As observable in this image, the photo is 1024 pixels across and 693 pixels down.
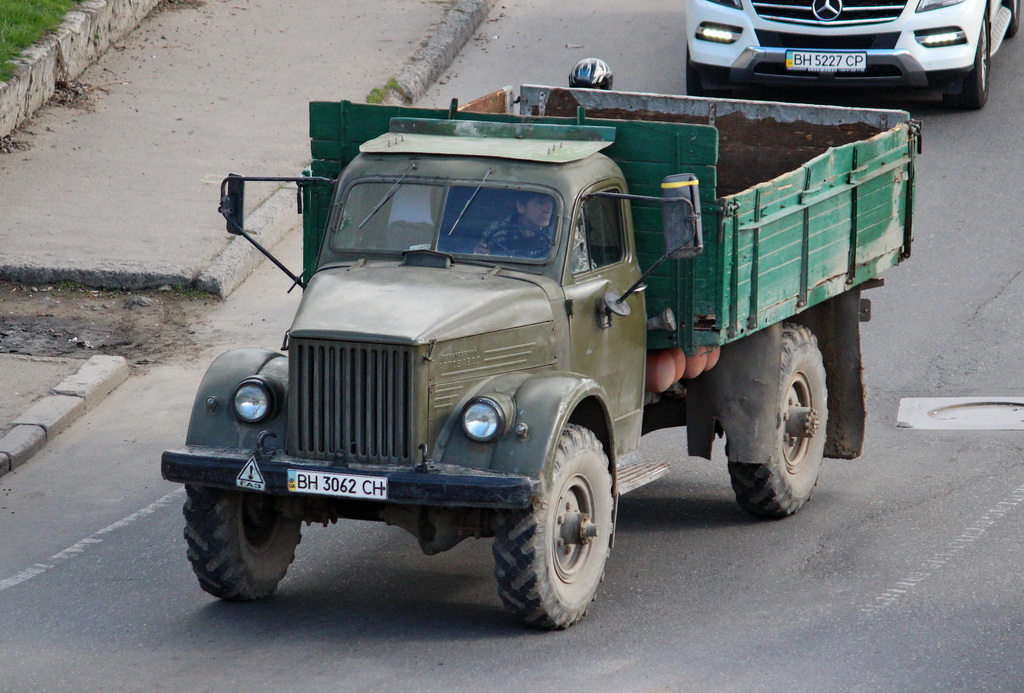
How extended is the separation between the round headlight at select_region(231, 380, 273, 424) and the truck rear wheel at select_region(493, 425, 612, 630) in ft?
3.85

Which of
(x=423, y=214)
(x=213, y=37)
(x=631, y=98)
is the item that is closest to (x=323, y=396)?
(x=423, y=214)

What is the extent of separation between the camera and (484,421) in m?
6.40

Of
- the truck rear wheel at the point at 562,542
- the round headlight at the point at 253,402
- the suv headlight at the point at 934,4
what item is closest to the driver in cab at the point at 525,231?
the truck rear wheel at the point at 562,542

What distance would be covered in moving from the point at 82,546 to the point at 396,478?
2528mm

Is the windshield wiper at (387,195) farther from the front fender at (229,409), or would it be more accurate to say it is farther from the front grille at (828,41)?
the front grille at (828,41)

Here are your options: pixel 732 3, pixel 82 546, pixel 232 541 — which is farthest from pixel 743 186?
pixel 732 3

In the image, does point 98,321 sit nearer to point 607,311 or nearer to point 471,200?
point 471,200

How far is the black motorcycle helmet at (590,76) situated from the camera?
11.4m

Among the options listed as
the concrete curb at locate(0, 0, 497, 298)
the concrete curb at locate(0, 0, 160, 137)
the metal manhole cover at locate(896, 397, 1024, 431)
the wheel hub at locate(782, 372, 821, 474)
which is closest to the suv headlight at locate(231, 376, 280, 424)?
the wheel hub at locate(782, 372, 821, 474)

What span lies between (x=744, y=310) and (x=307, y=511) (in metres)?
2.48

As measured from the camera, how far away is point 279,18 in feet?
58.4

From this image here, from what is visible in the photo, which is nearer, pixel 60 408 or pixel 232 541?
pixel 232 541

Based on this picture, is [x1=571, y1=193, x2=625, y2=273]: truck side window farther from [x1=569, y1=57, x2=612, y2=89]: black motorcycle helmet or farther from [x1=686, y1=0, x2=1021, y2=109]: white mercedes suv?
[x1=686, y1=0, x2=1021, y2=109]: white mercedes suv

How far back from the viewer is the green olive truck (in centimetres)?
642
